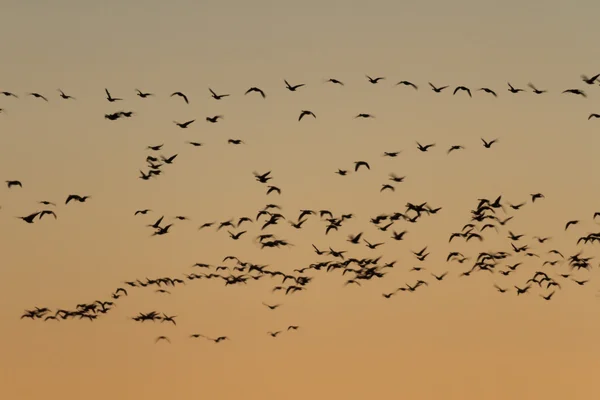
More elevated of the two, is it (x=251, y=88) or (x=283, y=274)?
(x=251, y=88)

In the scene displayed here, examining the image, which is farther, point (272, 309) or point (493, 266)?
point (493, 266)

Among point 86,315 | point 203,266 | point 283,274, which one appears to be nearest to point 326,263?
point 283,274

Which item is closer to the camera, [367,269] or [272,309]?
[272,309]

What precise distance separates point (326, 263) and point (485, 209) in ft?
21.7

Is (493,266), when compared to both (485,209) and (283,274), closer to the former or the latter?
(485,209)

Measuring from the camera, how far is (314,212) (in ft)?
161

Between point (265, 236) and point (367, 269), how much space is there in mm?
4315

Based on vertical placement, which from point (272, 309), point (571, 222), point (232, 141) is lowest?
point (272, 309)

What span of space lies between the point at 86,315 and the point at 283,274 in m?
7.63

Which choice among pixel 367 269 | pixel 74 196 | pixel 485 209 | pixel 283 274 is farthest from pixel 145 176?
pixel 485 209

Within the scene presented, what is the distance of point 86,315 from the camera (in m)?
47.8

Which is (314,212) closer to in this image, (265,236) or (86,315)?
(265,236)

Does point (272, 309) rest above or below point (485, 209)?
below

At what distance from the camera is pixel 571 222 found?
47.9 m
